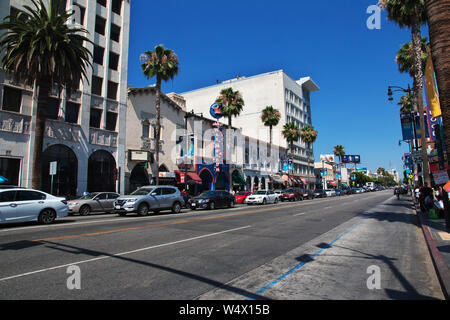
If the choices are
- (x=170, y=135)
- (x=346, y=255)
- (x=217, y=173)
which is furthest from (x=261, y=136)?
(x=346, y=255)

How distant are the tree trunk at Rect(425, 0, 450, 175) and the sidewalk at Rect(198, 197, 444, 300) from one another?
2.69 meters

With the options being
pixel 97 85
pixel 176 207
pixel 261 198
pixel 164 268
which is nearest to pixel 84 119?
pixel 97 85

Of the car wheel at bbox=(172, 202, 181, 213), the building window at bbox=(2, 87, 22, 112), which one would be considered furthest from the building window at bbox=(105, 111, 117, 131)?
the car wheel at bbox=(172, 202, 181, 213)

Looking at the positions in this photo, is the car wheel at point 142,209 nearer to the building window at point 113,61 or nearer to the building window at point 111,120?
the building window at point 111,120

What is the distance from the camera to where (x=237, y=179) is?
4469 cm

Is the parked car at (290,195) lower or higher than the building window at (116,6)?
lower

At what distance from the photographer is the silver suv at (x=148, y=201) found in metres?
16.7

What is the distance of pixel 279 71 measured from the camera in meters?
63.4

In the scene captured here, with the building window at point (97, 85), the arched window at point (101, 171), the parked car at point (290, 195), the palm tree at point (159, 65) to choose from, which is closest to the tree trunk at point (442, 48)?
the palm tree at point (159, 65)

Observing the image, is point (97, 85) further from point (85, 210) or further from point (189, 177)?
point (85, 210)

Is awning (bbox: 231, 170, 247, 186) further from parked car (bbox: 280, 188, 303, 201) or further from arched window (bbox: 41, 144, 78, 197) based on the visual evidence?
arched window (bbox: 41, 144, 78, 197)

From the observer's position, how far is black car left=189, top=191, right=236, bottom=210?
23250 mm

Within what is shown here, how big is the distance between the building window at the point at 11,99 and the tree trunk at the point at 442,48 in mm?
25690
